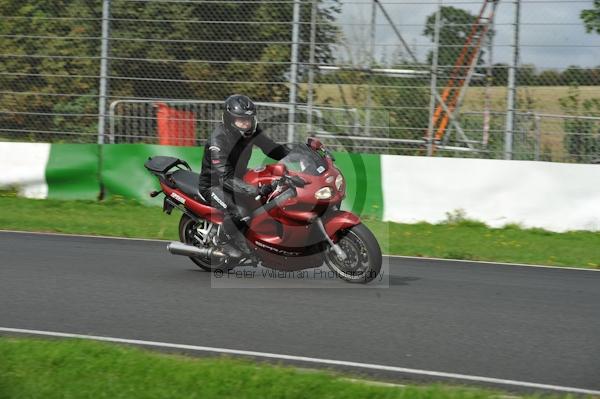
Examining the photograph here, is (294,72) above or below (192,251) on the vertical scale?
above

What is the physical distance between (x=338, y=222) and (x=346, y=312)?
961mm

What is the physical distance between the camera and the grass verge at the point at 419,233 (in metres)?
11.3

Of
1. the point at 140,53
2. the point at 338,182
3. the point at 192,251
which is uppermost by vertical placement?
the point at 140,53

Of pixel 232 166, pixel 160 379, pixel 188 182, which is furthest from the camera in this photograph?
pixel 188 182

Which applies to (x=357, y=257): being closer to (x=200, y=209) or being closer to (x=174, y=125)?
(x=200, y=209)

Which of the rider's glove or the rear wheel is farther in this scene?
the rear wheel

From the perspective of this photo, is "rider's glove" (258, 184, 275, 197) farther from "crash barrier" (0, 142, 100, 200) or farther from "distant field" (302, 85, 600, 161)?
"crash barrier" (0, 142, 100, 200)

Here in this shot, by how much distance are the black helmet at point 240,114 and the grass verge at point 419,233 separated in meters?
3.41

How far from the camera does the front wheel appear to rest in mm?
8078

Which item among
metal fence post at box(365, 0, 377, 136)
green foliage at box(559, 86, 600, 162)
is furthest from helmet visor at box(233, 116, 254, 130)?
green foliage at box(559, 86, 600, 162)

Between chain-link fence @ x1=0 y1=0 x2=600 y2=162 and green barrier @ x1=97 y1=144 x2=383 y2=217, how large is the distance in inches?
12.1

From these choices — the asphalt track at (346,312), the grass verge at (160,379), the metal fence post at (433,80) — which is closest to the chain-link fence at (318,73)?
the metal fence post at (433,80)

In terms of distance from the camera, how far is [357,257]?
8297 mm

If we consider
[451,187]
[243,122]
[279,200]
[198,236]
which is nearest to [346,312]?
[279,200]
